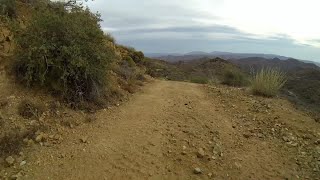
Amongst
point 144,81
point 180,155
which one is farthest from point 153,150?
point 144,81

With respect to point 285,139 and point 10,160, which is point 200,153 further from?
point 10,160

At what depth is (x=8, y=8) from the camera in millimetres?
8773

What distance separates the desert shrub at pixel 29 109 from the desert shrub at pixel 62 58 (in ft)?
1.87

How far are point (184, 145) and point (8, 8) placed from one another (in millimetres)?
5618

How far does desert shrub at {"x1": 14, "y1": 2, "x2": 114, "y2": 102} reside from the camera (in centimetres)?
666

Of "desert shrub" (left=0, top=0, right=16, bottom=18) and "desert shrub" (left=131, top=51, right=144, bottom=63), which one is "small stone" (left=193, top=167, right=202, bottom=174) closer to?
"desert shrub" (left=0, top=0, right=16, bottom=18)

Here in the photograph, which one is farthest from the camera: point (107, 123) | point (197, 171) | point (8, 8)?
point (8, 8)

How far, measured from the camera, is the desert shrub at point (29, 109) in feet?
19.6

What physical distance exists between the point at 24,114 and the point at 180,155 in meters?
2.56

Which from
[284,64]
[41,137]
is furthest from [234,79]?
[284,64]

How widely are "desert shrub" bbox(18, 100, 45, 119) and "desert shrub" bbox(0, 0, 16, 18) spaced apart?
3221 mm

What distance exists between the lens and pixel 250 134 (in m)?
6.54

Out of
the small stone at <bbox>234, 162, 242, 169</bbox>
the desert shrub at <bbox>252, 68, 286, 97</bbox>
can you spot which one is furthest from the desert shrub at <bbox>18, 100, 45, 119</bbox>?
the desert shrub at <bbox>252, 68, 286, 97</bbox>

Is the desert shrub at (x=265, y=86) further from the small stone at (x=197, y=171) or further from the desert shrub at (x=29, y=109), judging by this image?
the desert shrub at (x=29, y=109)
